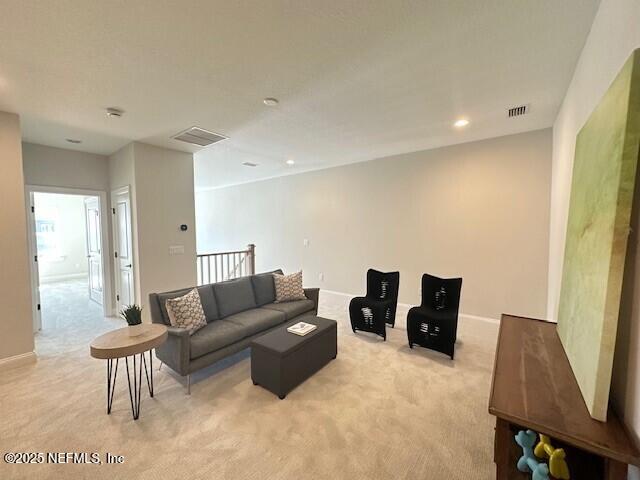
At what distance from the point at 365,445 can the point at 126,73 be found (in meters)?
3.33

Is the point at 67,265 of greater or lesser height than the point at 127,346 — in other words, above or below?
below

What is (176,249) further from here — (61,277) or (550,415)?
(61,277)

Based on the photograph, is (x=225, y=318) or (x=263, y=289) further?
(x=263, y=289)

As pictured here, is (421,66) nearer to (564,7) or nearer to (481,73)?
(481,73)

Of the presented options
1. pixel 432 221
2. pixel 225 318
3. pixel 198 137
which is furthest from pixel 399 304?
pixel 198 137

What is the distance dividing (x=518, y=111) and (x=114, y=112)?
433 centimetres

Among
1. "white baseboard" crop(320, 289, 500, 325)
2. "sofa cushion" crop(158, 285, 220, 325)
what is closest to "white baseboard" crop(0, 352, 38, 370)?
"sofa cushion" crop(158, 285, 220, 325)

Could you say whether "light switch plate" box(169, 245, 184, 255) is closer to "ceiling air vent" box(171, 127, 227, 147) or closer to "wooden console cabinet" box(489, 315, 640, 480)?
"ceiling air vent" box(171, 127, 227, 147)

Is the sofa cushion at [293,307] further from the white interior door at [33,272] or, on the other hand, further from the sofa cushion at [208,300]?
the white interior door at [33,272]

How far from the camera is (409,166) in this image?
4547 millimetres

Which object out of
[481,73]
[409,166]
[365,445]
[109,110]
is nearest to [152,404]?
[365,445]

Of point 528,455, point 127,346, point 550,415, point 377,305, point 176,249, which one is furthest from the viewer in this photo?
point 176,249

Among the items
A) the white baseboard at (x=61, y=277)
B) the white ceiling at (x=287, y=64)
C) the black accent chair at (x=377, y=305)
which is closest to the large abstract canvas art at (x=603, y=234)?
the white ceiling at (x=287, y=64)

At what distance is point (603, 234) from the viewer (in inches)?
44.2
